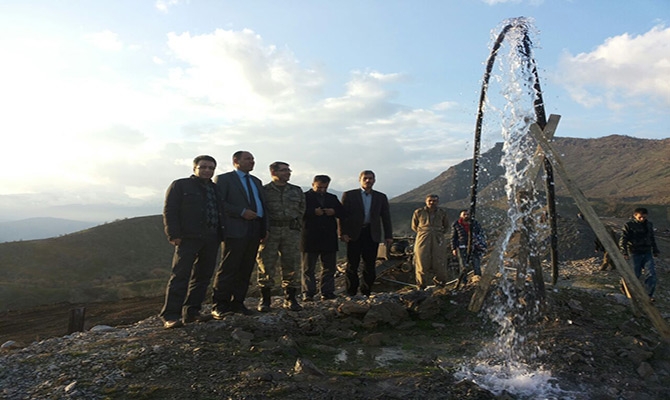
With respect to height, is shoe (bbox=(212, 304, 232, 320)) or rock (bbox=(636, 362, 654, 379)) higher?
shoe (bbox=(212, 304, 232, 320))

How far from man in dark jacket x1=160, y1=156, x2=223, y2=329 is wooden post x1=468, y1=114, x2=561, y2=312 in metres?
3.23

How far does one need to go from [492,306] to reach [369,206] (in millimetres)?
2230

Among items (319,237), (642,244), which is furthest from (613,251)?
(319,237)

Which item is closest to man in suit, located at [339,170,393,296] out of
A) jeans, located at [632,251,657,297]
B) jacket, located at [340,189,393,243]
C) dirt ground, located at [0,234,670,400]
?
jacket, located at [340,189,393,243]

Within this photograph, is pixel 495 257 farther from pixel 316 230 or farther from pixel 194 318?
pixel 194 318

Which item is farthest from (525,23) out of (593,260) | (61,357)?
(593,260)

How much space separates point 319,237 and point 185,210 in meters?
2.06

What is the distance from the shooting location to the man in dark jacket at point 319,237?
6.46m

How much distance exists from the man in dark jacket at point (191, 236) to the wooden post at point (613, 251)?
374 cm

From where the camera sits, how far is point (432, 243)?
747 cm

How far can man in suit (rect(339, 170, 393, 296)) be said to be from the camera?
6.77 metres

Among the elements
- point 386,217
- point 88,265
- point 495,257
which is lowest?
point 88,265

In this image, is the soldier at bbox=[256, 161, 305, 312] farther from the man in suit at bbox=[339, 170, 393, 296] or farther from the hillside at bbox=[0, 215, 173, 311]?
the hillside at bbox=[0, 215, 173, 311]

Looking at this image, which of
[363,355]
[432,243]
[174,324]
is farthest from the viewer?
[432,243]
